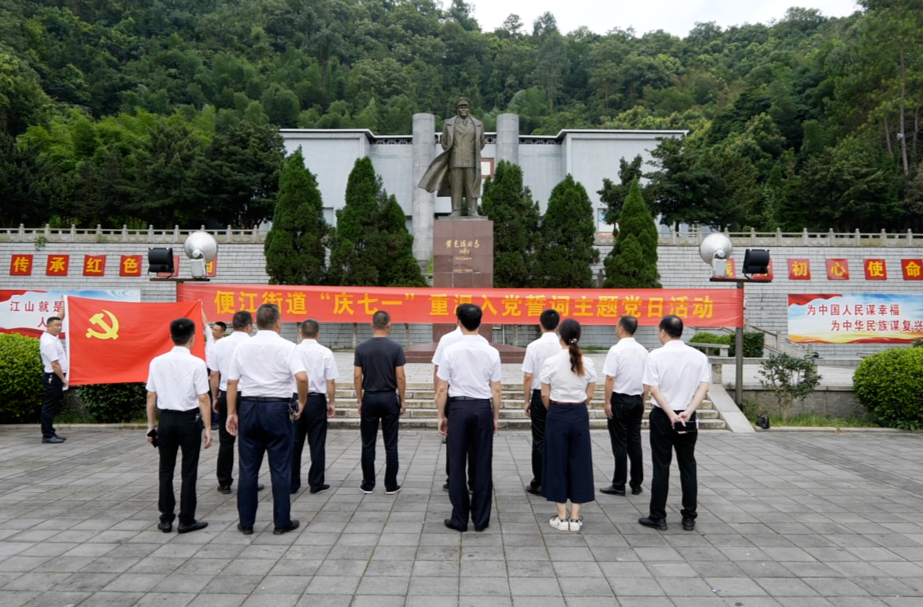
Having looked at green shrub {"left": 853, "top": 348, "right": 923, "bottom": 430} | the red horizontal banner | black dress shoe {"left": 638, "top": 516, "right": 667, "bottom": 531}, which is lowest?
black dress shoe {"left": 638, "top": 516, "right": 667, "bottom": 531}

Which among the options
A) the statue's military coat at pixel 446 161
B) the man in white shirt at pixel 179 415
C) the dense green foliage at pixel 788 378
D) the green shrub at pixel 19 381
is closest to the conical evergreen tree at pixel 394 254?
the statue's military coat at pixel 446 161

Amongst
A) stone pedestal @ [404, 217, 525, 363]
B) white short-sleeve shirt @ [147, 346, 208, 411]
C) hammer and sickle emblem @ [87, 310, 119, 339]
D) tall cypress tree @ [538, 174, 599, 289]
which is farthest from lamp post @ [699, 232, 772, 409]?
tall cypress tree @ [538, 174, 599, 289]

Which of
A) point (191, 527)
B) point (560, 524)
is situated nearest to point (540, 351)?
point (560, 524)

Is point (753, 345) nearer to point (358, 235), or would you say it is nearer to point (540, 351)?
point (358, 235)

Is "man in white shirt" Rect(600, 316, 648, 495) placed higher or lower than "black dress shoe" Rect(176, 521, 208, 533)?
higher

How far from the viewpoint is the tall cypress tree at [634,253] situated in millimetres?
20641

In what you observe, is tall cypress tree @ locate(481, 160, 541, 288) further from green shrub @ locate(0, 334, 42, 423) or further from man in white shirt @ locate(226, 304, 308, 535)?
man in white shirt @ locate(226, 304, 308, 535)

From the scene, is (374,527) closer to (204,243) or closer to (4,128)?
(204,243)

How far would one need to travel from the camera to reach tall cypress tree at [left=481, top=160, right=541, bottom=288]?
68.1 feet

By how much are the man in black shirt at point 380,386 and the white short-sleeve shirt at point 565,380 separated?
1.26m

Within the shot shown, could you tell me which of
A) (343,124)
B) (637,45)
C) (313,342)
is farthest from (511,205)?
(637,45)

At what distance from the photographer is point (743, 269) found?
27.1 feet

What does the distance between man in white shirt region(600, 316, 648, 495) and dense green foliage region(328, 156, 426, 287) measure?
50.8 feet

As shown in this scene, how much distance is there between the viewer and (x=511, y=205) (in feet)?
70.8
